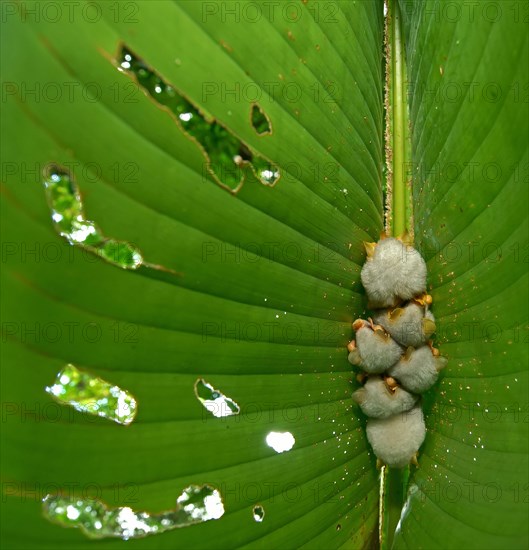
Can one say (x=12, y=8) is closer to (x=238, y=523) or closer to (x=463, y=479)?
(x=238, y=523)

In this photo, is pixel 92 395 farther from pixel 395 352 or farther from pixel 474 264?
pixel 474 264

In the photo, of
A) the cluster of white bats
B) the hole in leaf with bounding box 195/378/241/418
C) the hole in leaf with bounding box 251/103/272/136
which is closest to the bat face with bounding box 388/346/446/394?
the cluster of white bats

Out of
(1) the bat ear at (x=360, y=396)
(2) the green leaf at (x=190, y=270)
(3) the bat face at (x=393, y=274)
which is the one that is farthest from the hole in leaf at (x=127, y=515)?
(3) the bat face at (x=393, y=274)

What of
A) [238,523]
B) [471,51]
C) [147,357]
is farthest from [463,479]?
[471,51]

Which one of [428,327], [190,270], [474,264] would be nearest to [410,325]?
[428,327]

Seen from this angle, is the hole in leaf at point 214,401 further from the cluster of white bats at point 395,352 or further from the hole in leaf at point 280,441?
the cluster of white bats at point 395,352
